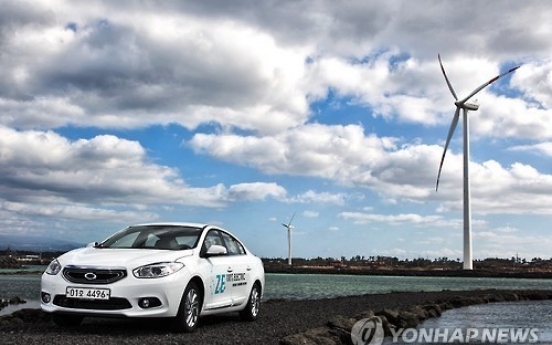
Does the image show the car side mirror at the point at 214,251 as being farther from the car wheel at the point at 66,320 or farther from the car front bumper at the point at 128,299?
the car wheel at the point at 66,320

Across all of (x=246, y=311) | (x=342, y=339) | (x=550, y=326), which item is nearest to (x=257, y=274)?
(x=246, y=311)

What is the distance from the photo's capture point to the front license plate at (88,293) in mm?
10555

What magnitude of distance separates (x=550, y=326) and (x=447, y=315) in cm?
414

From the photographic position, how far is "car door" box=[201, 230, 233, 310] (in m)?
12.0

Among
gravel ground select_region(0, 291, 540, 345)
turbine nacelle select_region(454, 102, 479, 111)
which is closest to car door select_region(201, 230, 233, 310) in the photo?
gravel ground select_region(0, 291, 540, 345)

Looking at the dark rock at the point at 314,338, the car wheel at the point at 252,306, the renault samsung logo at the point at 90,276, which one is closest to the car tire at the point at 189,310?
the renault samsung logo at the point at 90,276

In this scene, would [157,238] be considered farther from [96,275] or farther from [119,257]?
[96,275]

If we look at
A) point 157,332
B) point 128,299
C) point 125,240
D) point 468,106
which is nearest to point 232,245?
point 125,240

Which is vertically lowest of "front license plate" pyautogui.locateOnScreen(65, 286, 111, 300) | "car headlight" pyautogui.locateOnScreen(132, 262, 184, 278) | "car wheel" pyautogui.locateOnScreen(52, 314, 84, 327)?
"car wheel" pyautogui.locateOnScreen(52, 314, 84, 327)

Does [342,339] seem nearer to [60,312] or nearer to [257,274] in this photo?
[257,274]

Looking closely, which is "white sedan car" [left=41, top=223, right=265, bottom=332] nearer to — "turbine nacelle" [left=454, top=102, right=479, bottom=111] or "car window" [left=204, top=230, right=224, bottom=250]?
"car window" [left=204, top=230, right=224, bottom=250]

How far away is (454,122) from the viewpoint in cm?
6706

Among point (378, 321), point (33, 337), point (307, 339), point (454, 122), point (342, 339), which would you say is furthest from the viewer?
point (454, 122)

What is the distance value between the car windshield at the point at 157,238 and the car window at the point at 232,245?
1.03m
